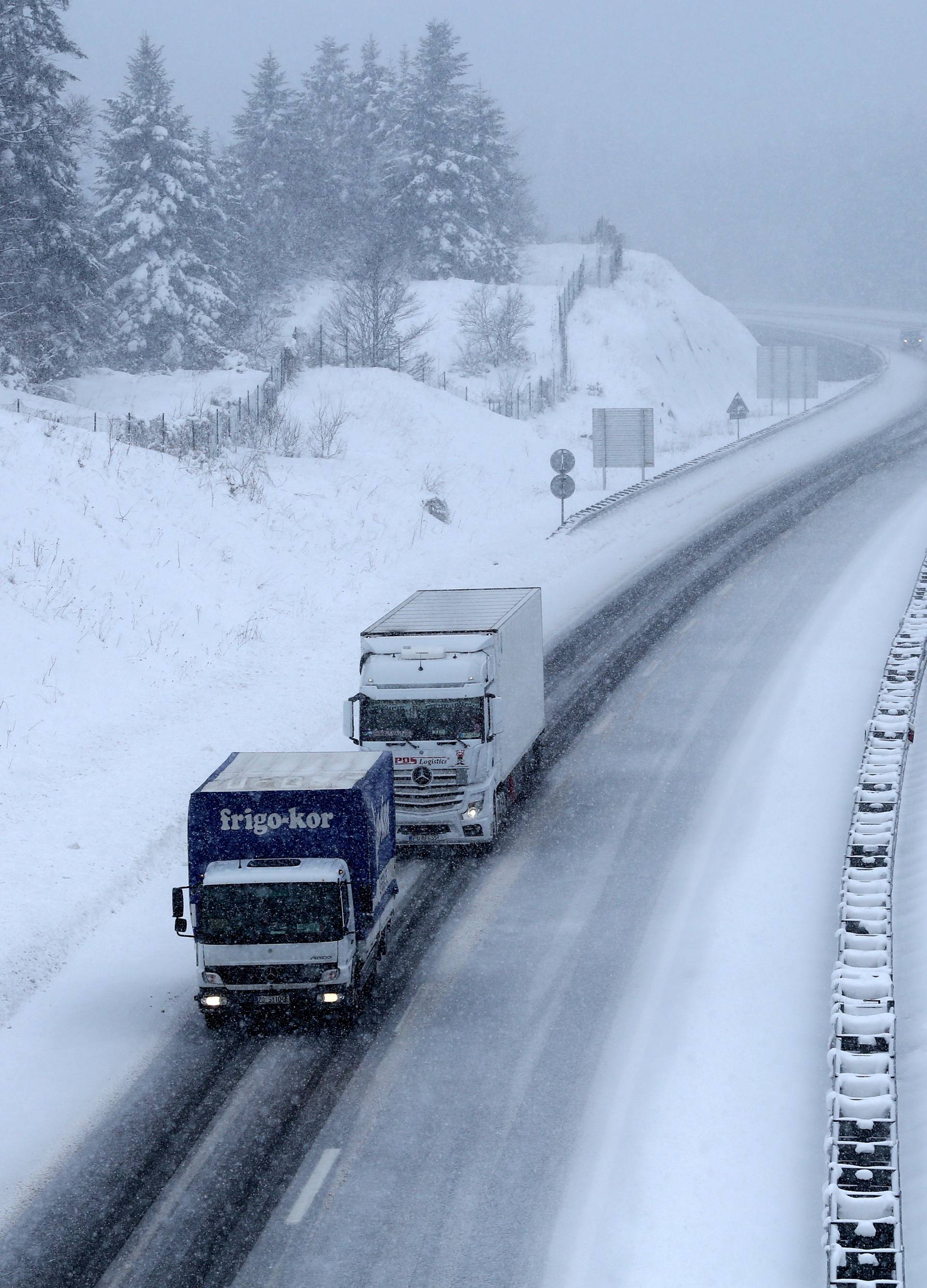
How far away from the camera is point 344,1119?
1302 centimetres

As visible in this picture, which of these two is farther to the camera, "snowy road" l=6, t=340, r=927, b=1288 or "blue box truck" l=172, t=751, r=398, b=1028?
"blue box truck" l=172, t=751, r=398, b=1028

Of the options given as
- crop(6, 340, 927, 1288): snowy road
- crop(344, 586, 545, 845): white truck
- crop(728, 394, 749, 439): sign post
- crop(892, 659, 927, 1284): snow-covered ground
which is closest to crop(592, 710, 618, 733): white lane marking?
crop(6, 340, 927, 1288): snowy road

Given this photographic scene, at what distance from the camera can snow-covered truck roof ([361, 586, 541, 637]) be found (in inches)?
798

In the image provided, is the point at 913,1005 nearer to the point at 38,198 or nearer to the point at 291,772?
the point at 291,772

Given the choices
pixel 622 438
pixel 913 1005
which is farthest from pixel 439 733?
pixel 622 438

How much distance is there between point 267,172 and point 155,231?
1261 inches

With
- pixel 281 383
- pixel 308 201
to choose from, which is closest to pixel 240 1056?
pixel 281 383

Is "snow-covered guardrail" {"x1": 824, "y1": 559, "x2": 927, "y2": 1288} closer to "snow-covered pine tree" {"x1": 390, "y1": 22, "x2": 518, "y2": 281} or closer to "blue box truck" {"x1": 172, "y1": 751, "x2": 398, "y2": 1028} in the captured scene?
"blue box truck" {"x1": 172, "y1": 751, "x2": 398, "y2": 1028}

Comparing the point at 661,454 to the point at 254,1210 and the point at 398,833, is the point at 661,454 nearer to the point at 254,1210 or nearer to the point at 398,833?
the point at 398,833

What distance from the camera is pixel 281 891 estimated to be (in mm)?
14453

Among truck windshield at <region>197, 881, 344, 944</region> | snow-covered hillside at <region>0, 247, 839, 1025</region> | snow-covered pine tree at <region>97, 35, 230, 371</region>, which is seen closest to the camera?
truck windshield at <region>197, 881, 344, 944</region>

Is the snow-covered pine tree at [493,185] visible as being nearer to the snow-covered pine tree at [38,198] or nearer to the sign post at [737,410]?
the sign post at [737,410]

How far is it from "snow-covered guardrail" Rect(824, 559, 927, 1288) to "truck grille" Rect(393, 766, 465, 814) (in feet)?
17.8

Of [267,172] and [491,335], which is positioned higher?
[267,172]
